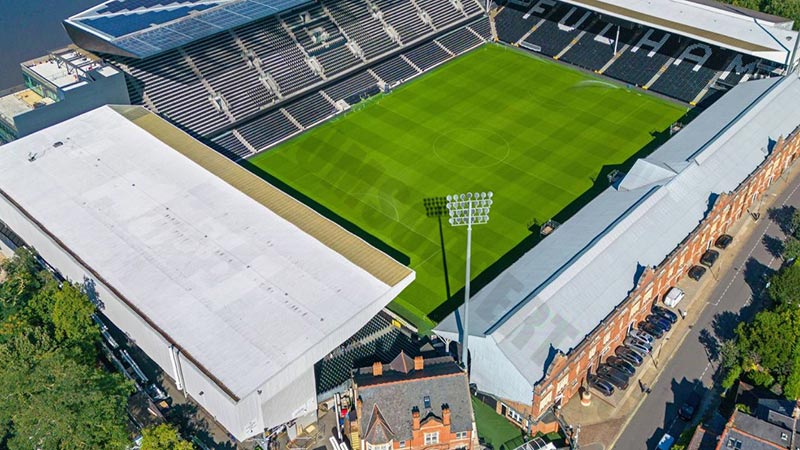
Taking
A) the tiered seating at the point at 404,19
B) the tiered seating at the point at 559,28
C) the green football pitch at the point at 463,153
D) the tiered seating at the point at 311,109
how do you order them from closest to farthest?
the green football pitch at the point at 463,153 < the tiered seating at the point at 311,109 < the tiered seating at the point at 404,19 < the tiered seating at the point at 559,28

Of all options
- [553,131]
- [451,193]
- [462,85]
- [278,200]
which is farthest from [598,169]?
[278,200]

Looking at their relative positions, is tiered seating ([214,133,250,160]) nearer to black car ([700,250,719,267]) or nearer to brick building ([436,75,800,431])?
brick building ([436,75,800,431])

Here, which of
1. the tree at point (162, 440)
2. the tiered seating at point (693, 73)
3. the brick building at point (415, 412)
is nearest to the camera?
the tree at point (162, 440)

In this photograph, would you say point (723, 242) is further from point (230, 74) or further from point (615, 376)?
point (230, 74)

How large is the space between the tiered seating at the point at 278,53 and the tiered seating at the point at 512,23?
3238 centimetres

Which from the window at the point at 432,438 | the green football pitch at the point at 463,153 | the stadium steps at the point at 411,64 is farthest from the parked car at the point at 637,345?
the stadium steps at the point at 411,64

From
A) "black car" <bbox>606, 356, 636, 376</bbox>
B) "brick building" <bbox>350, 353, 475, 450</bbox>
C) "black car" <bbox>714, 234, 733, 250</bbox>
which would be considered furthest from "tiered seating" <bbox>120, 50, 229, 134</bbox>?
"black car" <bbox>714, 234, 733, 250</bbox>

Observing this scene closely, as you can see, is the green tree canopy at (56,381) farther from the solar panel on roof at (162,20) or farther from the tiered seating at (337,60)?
the tiered seating at (337,60)

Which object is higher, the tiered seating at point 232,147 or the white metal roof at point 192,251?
the white metal roof at point 192,251

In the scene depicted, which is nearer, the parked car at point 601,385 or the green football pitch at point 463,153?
the parked car at point 601,385

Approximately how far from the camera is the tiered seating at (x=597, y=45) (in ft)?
325

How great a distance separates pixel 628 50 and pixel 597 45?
4389mm

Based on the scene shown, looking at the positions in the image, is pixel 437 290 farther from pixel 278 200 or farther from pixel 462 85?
pixel 462 85

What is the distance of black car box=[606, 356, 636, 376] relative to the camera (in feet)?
184
